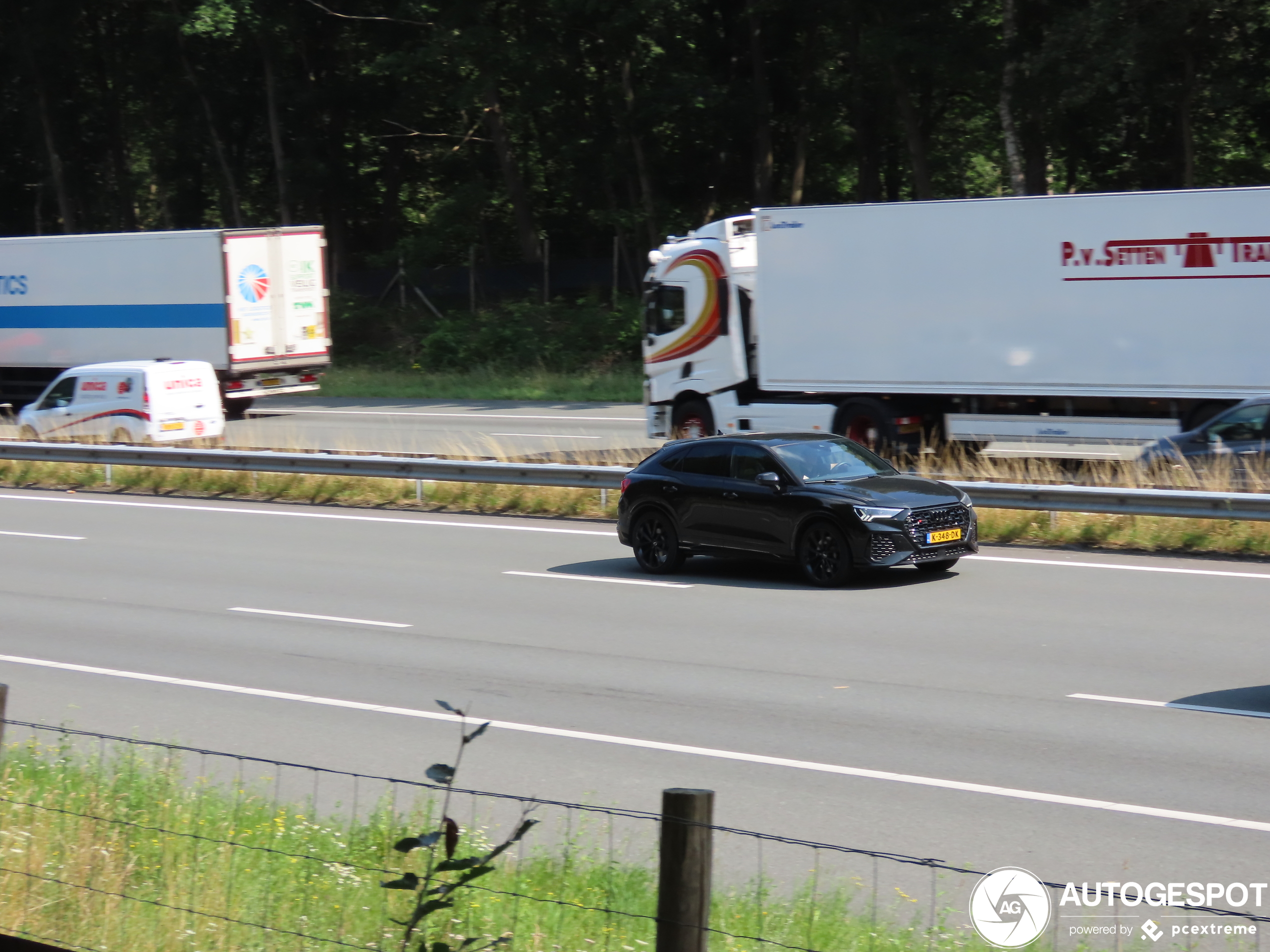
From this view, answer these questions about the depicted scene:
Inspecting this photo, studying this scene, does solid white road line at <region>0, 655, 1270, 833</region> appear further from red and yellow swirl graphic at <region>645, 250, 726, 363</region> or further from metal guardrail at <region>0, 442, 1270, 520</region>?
red and yellow swirl graphic at <region>645, 250, 726, 363</region>

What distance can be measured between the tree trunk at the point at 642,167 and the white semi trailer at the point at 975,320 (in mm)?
19972

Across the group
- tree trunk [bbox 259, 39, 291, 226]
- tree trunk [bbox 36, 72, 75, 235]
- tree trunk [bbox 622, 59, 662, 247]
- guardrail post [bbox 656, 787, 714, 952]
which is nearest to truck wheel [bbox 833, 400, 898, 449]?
guardrail post [bbox 656, 787, 714, 952]

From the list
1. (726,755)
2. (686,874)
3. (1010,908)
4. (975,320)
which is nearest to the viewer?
(686,874)

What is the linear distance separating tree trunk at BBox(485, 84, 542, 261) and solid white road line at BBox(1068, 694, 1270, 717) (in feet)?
124

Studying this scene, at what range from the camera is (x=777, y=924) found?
17.5 ft

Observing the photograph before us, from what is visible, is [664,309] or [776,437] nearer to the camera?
[776,437]

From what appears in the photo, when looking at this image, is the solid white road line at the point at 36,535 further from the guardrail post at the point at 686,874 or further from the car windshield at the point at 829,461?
the guardrail post at the point at 686,874

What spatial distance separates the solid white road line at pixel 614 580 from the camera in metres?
13.9

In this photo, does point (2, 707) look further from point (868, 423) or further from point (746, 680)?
point (868, 423)

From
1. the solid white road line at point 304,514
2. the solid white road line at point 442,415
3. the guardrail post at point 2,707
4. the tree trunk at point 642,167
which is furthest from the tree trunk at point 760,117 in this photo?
the guardrail post at point 2,707

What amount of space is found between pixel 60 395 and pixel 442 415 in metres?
8.58

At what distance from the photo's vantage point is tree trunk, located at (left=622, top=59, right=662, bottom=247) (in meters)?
43.3

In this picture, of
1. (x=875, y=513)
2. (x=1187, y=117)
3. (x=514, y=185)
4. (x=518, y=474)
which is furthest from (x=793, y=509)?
(x=514, y=185)

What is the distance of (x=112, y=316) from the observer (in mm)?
34656
